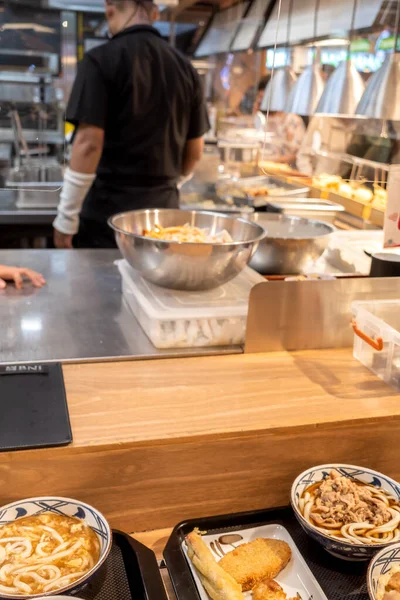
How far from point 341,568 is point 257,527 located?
0.16 meters

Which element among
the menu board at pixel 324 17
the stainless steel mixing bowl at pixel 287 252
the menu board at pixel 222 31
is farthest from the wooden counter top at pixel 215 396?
the menu board at pixel 222 31

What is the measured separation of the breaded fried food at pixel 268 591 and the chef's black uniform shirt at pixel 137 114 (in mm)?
1909

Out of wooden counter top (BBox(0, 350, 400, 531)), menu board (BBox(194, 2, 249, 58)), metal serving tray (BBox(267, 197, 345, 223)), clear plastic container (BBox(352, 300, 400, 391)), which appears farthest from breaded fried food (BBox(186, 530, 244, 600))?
menu board (BBox(194, 2, 249, 58))

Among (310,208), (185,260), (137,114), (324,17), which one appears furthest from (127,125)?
(185,260)

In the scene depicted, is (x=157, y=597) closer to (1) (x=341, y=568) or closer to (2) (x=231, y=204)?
(1) (x=341, y=568)

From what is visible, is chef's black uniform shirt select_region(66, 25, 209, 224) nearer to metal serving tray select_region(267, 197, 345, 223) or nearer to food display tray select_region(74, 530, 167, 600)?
metal serving tray select_region(267, 197, 345, 223)

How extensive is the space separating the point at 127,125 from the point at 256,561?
6.35 feet

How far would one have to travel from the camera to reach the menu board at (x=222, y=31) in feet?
17.2

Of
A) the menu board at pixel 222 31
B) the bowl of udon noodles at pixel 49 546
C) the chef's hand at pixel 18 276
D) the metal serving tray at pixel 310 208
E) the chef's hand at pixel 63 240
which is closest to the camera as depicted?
the bowl of udon noodles at pixel 49 546

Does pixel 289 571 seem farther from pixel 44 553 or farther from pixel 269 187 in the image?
pixel 269 187

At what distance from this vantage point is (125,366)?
1236 mm

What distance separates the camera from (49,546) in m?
0.90

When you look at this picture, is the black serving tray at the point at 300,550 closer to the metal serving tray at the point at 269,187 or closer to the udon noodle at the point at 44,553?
the udon noodle at the point at 44,553

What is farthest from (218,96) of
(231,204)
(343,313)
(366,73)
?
(343,313)
